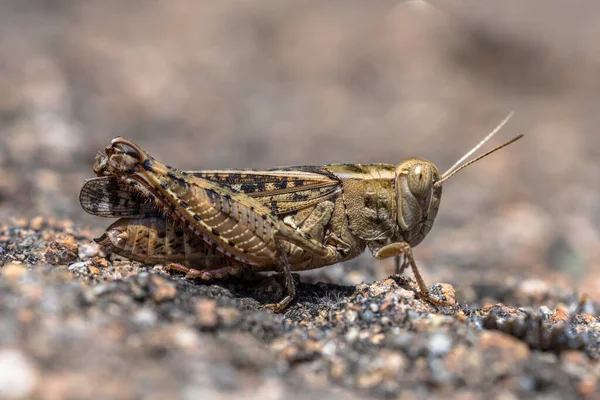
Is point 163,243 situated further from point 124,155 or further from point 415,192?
point 415,192

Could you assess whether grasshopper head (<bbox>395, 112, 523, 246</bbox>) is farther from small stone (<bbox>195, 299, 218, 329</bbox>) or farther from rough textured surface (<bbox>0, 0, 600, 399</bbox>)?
small stone (<bbox>195, 299, 218, 329</bbox>)

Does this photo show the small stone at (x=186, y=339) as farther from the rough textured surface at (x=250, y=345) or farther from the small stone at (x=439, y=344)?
the small stone at (x=439, y=344)

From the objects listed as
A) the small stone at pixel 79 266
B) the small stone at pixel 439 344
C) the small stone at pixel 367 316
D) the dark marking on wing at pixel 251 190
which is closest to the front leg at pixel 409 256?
the small stone at pixel 367 316

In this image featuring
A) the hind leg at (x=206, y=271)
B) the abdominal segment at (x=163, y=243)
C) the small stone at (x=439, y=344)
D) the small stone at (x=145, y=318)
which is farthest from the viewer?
the abdominal segment at (x=163, y=243)

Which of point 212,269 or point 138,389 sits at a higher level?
point 212,269

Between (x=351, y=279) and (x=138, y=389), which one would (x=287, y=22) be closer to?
(x=351, y=279)

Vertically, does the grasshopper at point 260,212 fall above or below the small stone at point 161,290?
above

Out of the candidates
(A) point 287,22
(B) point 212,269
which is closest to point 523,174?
(A) point 287,22

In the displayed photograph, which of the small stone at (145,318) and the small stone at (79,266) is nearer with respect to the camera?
the small stone at (145,318)
